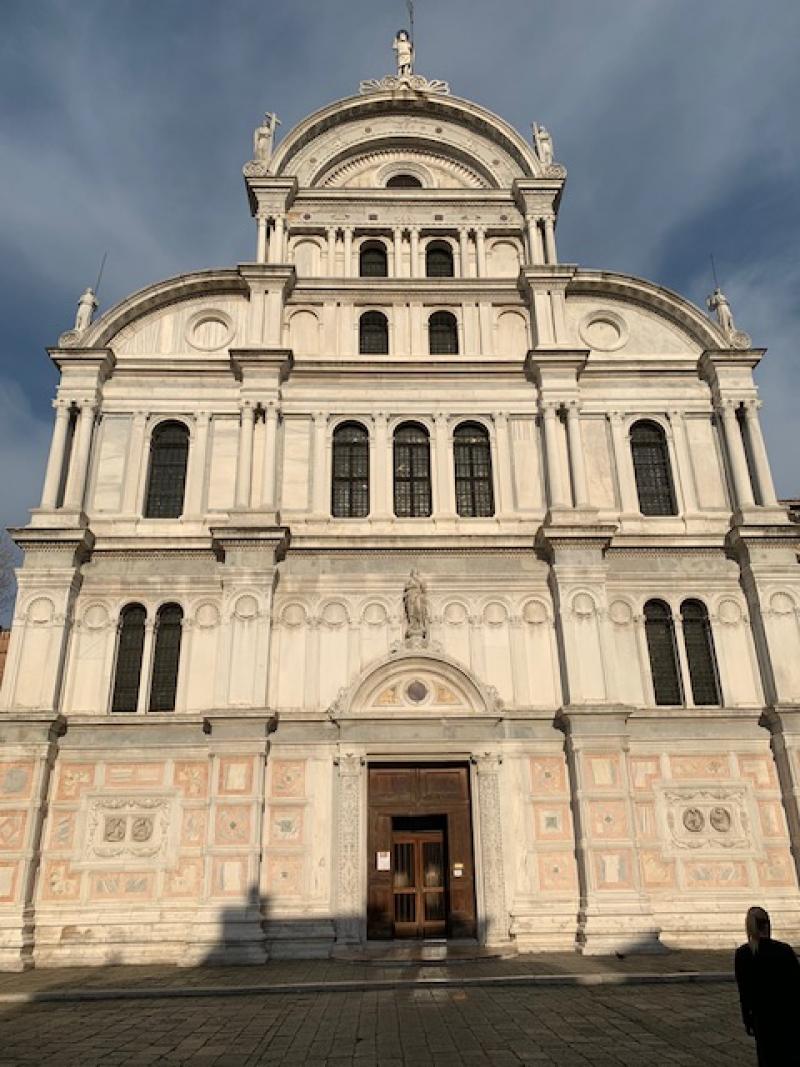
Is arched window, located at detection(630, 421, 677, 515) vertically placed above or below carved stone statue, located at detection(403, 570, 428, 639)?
above

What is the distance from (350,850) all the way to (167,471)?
1029 centimetres

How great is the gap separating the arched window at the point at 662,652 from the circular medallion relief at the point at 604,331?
24.9ft

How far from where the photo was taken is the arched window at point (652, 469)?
811 inches

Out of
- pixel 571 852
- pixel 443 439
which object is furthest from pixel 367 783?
pixel 443 439

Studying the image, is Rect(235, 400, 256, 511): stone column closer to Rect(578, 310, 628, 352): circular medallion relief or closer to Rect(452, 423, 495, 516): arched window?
Rect(452, 423, 495, 516): arched window

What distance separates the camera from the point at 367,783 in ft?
57.0

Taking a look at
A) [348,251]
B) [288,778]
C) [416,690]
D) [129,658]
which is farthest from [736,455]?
[129,658]

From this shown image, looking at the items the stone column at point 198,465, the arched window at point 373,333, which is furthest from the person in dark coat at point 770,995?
the arched window at point 373,333

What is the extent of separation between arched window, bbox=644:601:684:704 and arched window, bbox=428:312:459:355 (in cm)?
878

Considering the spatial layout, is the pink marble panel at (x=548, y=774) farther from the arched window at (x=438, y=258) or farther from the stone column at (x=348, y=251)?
the stone column at (x=348, y=251)

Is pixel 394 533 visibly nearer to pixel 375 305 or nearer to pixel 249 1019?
pixel 375 305

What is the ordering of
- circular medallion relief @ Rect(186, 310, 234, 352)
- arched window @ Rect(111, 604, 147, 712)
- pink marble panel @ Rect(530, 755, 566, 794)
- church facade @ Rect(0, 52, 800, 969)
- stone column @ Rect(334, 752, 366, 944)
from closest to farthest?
stone column @ Rect(334, 752, 366, 944) < church facade @ Rect(0, 52, 800, 969) < pink marble panel @ Rect(530, 755, 566, 794) < arched window @ Rect(111, 604, 147, 712) < circular medallion relief @ Rect(186, 310, 234, 352)

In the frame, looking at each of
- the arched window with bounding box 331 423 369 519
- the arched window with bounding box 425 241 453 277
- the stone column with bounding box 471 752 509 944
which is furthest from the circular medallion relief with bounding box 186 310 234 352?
the stone column with bounding box 471 752 509 944

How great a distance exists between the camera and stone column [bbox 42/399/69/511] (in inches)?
763
